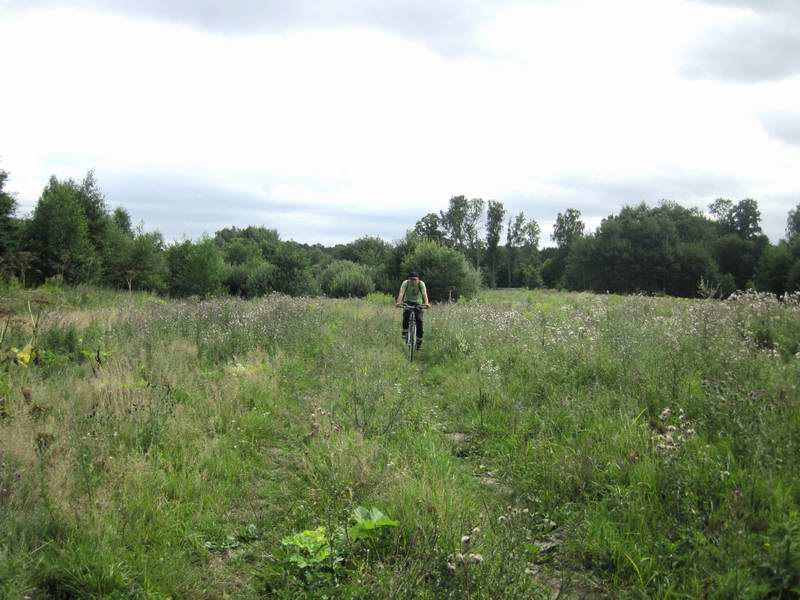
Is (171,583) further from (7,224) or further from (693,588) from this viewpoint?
(7,224)

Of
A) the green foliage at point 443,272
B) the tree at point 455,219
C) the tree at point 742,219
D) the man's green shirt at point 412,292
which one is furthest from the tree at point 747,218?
the man's green shirt at point 412,292

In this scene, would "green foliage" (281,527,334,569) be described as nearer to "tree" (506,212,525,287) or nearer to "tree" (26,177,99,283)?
"tree" (26,177,99,283)

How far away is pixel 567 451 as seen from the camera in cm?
491

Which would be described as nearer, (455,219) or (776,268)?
(776,268)

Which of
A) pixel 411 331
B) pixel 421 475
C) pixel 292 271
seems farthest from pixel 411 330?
pixel 292 271

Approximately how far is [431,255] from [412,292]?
2345 centimetres

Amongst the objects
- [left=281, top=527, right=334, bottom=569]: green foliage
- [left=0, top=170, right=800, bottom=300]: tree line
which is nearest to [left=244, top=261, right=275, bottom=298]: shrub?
[left=0, top=170, right=800, bottom=300]: tree line

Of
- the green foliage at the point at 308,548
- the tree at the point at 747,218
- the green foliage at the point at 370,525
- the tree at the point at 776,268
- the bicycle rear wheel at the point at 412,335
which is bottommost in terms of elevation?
the green foliage at the point at 308,548

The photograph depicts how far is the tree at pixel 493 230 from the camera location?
10056cm

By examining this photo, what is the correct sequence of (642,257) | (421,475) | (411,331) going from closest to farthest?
(421,475), (411,331), (642,257)

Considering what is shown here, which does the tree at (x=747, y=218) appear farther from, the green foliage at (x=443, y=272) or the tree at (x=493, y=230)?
the green foliage at (x=443, y=272)

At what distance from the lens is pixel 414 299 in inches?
494

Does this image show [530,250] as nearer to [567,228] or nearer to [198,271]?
[567,228]

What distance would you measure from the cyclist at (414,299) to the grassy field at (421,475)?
14.0ft
